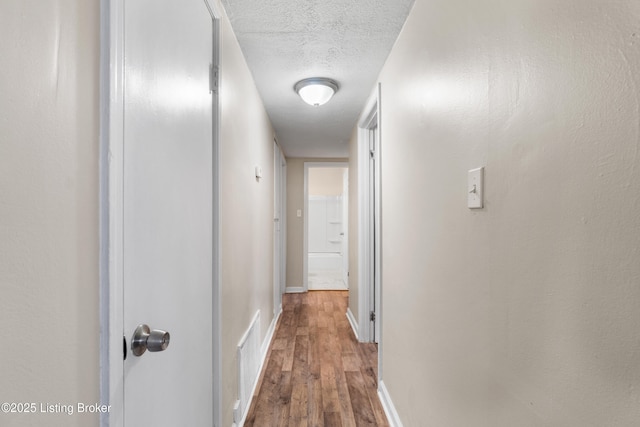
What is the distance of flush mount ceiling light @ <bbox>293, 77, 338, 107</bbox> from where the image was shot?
90.1 inches

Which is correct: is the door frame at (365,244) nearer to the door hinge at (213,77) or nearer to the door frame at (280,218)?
the door frame at (280,218)

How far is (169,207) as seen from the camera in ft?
3.10

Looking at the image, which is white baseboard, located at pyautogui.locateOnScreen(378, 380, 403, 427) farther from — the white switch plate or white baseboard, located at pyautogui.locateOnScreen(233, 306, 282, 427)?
the white switch plate

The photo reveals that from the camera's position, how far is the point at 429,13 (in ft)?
4.30

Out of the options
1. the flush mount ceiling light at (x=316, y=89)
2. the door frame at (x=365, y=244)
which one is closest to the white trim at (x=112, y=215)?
the flush mount ceiling light at (x=316, y=89)

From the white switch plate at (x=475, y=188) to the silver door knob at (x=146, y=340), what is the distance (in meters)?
0.91

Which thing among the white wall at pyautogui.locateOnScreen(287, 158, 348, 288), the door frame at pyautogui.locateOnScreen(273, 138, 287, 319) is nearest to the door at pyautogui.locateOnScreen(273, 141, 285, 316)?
the door frame at pyautogui.locateOnScreen(273, 138, 287, 319)

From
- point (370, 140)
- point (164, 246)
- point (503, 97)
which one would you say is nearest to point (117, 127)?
point (164, 246)

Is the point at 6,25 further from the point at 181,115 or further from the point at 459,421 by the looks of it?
the point at 459,421

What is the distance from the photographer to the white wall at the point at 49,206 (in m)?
0.46

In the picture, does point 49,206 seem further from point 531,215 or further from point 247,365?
point 247,365

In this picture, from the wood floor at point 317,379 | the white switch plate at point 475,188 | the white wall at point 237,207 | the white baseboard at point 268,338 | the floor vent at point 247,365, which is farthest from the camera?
the white baseboard at point 268,338

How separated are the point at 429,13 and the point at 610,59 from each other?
96 centimetres

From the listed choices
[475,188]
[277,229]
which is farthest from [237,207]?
[277,229]
